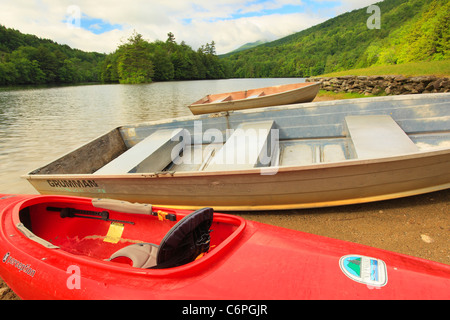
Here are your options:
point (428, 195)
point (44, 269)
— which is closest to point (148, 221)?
point (44, 269)

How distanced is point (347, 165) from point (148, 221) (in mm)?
2631

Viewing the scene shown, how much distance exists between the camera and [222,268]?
183 centimetres

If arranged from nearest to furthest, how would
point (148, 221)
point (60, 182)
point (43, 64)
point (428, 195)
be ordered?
point (148, 221), point (428, 195), point (60, 182), point (43, 64)

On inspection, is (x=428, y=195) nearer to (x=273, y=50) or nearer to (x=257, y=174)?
(x=257, y=174)

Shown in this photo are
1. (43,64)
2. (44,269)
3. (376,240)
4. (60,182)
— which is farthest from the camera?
(43,64)

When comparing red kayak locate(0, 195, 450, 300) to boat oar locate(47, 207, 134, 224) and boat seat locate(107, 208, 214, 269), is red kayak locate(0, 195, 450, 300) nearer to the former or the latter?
boat seat locate(107, 208, 214, 269)

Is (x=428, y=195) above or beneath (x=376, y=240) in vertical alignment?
above

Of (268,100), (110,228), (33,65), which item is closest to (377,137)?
(110,228)

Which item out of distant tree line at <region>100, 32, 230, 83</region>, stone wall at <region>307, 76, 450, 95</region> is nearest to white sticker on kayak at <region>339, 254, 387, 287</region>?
stone wall at <region>307, 76, 450, 95</region>

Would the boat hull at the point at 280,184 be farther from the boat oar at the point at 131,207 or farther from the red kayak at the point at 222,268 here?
the red kayak at the point at 222,268

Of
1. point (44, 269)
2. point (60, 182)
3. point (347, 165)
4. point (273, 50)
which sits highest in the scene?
point (273, 50)

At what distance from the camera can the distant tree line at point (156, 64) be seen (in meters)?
67.4

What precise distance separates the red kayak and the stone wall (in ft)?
37.6

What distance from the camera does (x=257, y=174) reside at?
3402 millimetres
